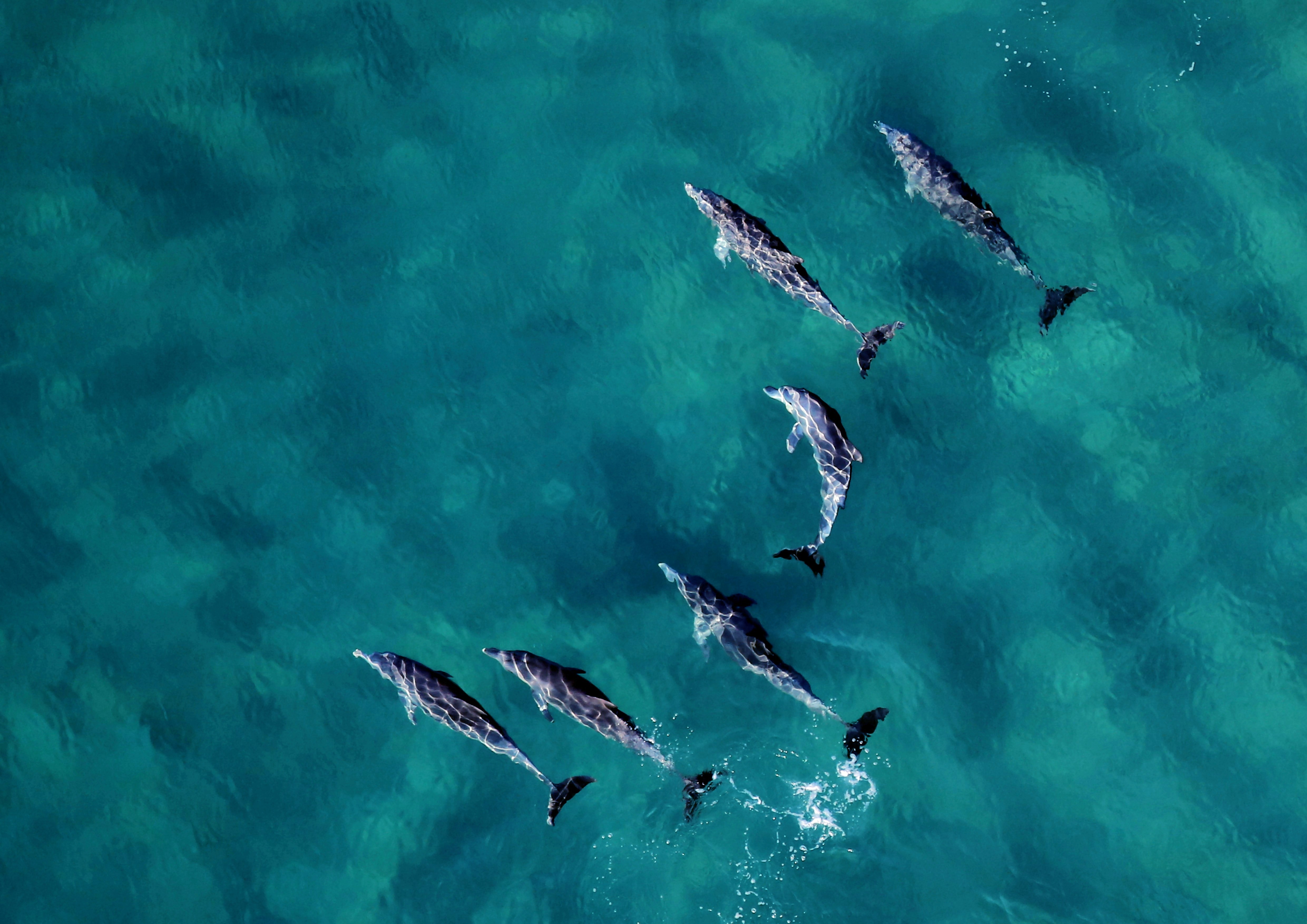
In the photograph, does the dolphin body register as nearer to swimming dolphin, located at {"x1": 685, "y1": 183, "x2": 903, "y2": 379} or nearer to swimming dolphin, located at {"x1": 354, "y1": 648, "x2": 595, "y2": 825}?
swimming dolphin, located at {"x1": 685, "y1": 183, "x2": 903, "y2": 379}

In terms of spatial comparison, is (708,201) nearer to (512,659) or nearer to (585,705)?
(512,659)

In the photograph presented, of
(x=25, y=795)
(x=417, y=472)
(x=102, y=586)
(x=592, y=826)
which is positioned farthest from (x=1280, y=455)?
(x=25, y=795)

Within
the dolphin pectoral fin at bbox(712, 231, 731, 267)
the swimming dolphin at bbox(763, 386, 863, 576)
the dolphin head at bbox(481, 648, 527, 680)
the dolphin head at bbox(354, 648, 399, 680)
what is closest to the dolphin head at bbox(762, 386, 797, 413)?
the swimming dolphin at bbox(763, 386, 863, 576)

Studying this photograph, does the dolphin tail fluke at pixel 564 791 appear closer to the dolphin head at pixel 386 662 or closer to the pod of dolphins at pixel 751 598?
the pod of dolphins at pixel 751 598

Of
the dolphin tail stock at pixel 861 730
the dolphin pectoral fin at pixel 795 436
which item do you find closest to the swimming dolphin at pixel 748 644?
the dolphin tail stock at pixel 861 730

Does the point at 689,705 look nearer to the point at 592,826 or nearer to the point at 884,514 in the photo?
the point at 592,826
